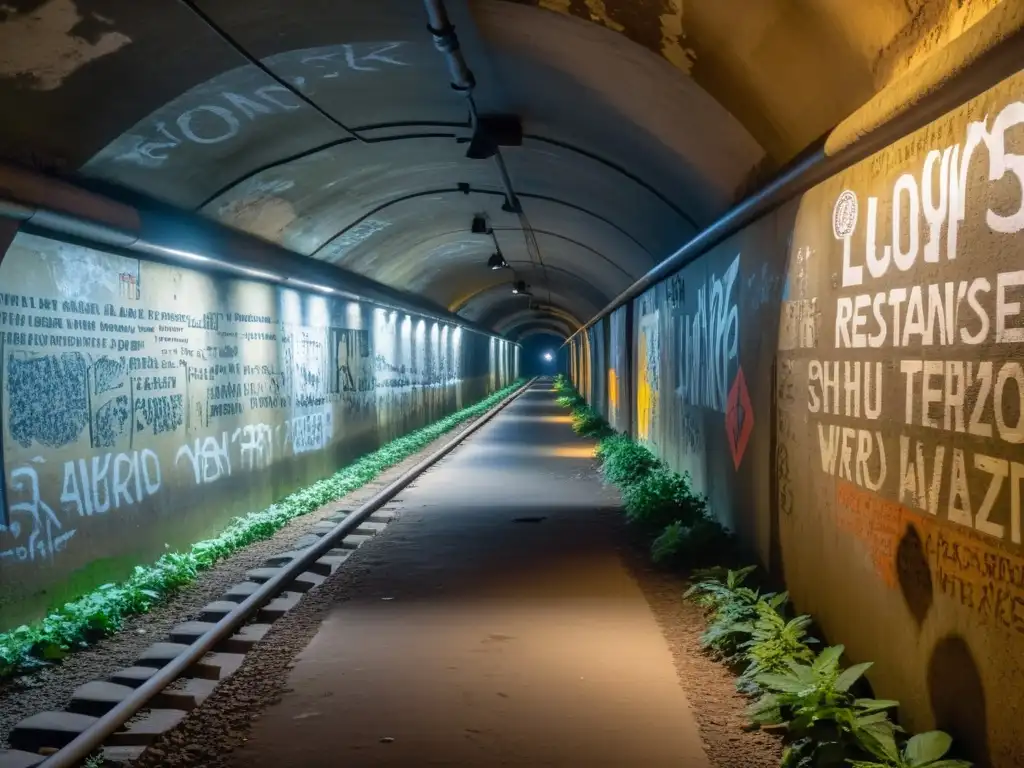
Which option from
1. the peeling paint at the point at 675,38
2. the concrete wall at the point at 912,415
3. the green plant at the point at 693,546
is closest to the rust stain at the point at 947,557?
the concrete wall at the point at 912,415

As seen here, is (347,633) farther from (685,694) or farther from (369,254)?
(369,254)

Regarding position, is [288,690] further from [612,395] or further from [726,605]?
[612,395]

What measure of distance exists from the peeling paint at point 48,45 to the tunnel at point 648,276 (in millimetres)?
23

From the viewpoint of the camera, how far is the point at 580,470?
1586cm

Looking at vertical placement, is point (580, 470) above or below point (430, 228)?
below

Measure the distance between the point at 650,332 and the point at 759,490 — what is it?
8.44 m

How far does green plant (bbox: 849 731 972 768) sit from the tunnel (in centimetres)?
9

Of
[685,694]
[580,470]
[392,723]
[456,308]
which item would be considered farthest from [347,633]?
[456,308]

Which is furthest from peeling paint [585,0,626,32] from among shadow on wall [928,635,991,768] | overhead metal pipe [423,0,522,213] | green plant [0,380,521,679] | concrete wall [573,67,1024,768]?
green plant [0,380,521,679]

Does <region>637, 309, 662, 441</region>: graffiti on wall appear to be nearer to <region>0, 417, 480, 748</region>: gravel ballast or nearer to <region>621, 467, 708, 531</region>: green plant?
<region>621, 467, 708, 531</region>: green plant

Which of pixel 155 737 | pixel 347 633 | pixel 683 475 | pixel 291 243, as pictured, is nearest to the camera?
pixel 155 737

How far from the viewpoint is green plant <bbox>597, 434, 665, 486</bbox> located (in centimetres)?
1348

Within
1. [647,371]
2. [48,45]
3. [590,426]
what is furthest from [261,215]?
[590,426]

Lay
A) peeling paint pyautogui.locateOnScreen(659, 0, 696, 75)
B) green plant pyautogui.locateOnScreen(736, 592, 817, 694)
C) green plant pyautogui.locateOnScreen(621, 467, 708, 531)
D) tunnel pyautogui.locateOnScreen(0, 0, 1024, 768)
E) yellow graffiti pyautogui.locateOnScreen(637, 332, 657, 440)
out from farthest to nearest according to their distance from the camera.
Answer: yellow graffiti pyautogui.locateOnScreen(637, 332, 657, 440), green plant pyautogui.locateOnScreen(621, 467, 708, 531), peeling paint pyautogui.locateOnScreen(659, 0, 696, 75), green plant pyautogui.locateOnScreen(736, 592, 817, 694), tunnel pyautogui.locateOnScreen(0, 0, 1024, 768)
